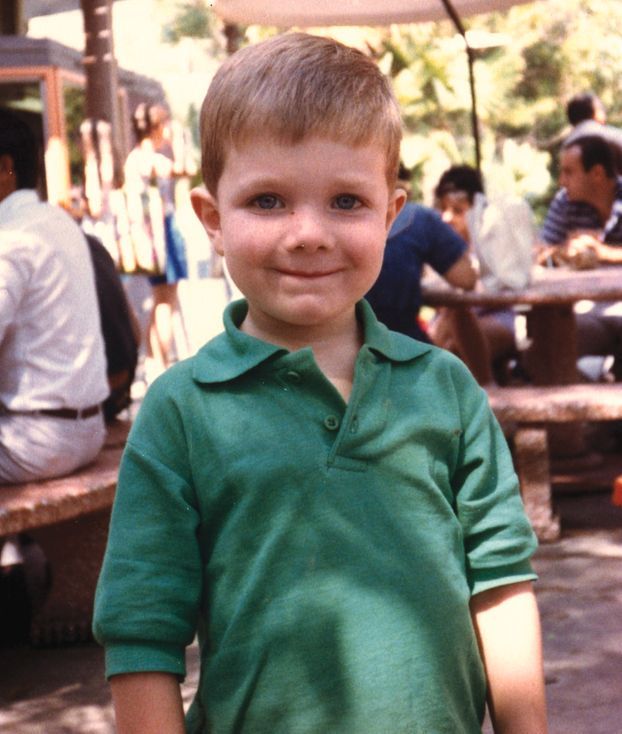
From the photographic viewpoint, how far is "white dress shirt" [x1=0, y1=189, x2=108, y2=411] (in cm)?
394

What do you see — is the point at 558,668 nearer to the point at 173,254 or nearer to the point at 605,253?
the point at 605,253

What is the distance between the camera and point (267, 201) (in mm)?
1462

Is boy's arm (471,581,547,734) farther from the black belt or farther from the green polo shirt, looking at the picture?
the black belt

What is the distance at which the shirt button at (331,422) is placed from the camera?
1.45 metres

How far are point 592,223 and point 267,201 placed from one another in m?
5.86

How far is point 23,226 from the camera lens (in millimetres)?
3986

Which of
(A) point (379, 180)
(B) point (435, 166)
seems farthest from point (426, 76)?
(A) point (379, 180)

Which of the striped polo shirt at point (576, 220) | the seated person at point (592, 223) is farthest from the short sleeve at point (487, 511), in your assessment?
the striped polo shirt at point (576, 220)

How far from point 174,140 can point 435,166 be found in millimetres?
12754

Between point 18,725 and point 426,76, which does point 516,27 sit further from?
point 18,725

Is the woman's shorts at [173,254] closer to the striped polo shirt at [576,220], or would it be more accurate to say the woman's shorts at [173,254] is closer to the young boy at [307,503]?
the striped polo shirt at [576,220]

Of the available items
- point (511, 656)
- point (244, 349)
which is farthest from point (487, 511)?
point (244, 349)

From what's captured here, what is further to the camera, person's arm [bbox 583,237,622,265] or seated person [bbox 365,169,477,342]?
person's arm [bbox 583,237,622,265]

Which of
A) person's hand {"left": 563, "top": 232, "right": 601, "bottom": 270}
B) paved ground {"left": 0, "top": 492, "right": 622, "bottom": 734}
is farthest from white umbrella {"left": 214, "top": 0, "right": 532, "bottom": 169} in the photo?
paved ground {"left": 0, "top": 492, "right": 622, "bottom": 734}
